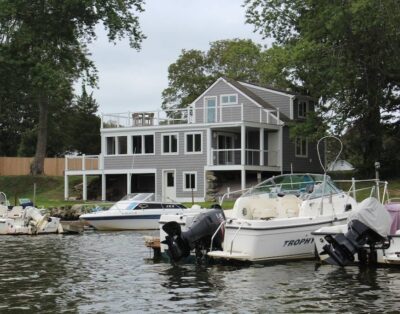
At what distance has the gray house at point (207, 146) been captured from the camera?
4984cm

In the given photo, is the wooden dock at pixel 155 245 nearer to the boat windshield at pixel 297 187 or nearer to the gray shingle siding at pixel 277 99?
Result: the boat windshield at pixel 297 187

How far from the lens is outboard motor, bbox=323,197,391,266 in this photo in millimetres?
18109

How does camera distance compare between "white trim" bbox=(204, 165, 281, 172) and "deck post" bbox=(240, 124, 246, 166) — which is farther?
"white trim" bbox=(204, 165, 281, 172)

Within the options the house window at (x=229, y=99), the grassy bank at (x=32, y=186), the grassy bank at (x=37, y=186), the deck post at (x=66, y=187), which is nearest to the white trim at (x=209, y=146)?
the house window at (x=229, y=99)

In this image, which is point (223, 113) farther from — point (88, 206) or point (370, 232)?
point (370, 232)

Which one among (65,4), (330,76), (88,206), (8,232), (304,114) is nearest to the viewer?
(8,232)

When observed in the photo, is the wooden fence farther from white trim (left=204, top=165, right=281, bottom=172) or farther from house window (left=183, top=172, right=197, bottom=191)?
white trim (left=204, top=165, right=281, bottom=172)

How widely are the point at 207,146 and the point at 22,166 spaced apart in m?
23.7

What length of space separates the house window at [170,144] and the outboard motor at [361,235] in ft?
111

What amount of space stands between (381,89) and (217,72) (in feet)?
104

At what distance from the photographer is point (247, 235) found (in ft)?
62.6

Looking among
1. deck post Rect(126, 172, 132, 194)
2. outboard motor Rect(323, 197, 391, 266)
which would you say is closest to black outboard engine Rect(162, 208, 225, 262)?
outboard motor Rect(323, 197, 391, 266)

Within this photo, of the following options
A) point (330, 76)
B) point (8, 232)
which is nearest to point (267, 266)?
point (8, 232)

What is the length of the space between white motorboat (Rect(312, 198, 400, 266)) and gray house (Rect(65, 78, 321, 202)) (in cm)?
2887
